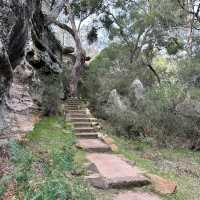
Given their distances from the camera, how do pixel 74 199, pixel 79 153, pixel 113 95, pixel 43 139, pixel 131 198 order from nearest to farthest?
pixel 74 199 < pixel 131 198 < pixel 79 153 < pixel 43 139 < pixel 113 95

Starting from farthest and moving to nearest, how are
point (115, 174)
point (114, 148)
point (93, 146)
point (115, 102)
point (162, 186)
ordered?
point (115, 102)
point (114, 148)
point (93, 146)
point (115, 174)
point (162, 186)

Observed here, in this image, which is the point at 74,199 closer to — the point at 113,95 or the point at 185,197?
the point at 185,197

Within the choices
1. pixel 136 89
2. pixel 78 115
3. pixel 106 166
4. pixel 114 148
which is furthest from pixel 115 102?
pixel 106 166

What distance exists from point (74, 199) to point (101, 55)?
1736 centimetres

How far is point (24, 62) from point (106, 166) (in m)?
6.03

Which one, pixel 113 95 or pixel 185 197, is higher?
pixel 113 95

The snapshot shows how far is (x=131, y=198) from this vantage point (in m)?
5.33

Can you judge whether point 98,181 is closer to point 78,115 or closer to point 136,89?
point 78,115

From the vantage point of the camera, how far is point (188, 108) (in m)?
10.8

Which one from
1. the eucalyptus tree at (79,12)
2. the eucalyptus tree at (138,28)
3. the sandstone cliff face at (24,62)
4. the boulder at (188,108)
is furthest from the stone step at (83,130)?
the eucalyptus tree at (138,28)

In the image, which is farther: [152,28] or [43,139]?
[152,28]

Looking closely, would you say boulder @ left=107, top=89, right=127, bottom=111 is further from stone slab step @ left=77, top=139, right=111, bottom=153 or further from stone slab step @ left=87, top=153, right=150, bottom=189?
stone slab step @ left=87, top=153, right=150, bottom=189

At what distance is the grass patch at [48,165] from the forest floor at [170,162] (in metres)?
1.41

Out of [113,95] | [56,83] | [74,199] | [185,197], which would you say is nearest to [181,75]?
[113,95]
